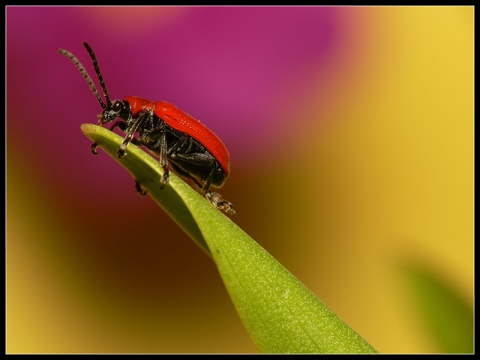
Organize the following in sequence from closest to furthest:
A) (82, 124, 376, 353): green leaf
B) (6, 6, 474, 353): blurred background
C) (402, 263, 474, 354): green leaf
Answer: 1. (82, 124, 376, 353): green leaf
2. (402, 263, 474, 354): green leaf
3. (6, 6, 474, 353): blurred background

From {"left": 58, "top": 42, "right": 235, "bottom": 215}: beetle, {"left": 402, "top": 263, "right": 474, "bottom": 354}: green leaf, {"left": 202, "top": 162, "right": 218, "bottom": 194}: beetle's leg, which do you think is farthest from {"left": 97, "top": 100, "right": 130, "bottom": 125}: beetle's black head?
{"left": 402, "top": 263, "right": 474, "bottom": 354}: green leaf

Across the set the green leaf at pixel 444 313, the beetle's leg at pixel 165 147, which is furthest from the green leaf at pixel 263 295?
the green leaf at pixel 444 313

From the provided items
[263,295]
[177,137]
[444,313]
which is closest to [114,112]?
[177,137]

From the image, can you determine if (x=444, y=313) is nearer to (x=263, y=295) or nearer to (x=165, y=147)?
(x=165, y=147)

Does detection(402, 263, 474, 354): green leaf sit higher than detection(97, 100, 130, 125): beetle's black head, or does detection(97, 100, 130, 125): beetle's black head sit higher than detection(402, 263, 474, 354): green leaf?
detection(97, 100, 130, 125): beetle's black head

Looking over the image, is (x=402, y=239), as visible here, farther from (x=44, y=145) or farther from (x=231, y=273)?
(x=231, y=273)

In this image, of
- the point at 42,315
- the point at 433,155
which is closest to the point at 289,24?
the point at 433,155

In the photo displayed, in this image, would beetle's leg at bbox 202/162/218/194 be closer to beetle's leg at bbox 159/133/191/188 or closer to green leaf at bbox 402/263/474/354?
beetle's leg at bbox 159/133/191/188
